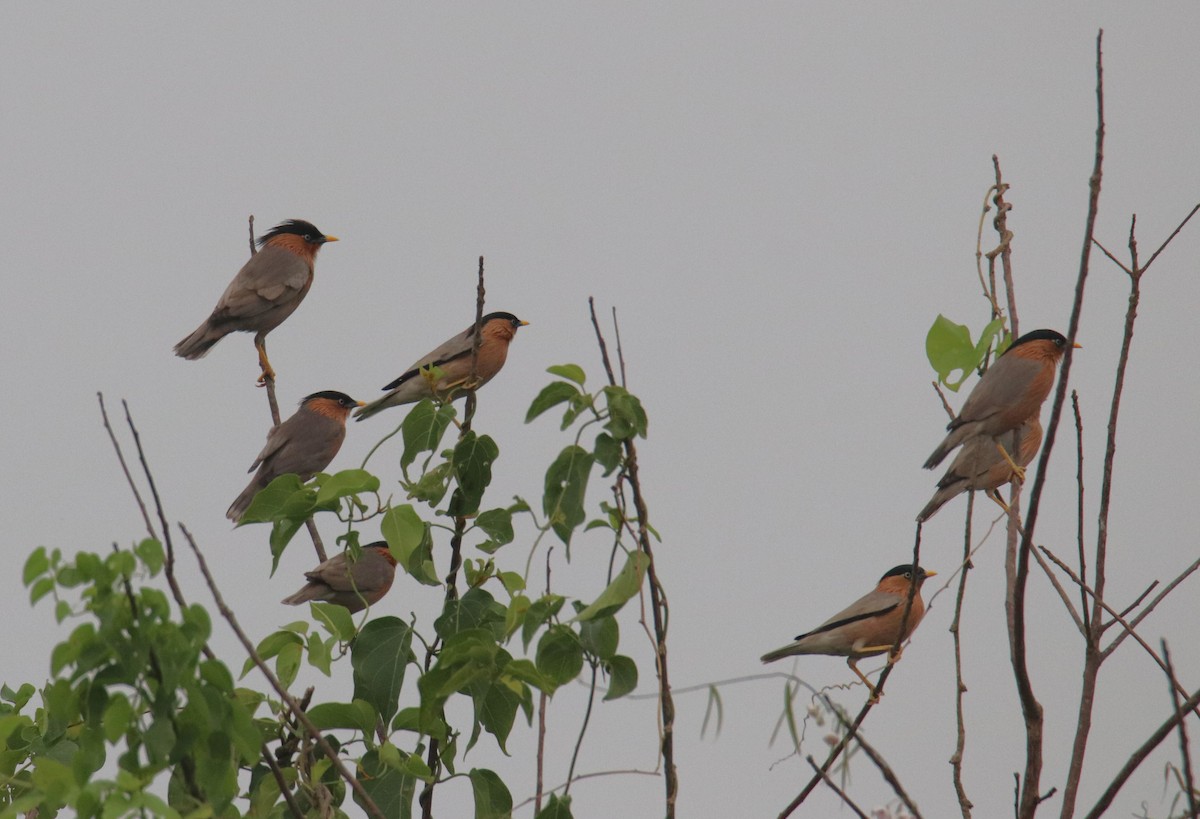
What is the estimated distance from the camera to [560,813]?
2539mm

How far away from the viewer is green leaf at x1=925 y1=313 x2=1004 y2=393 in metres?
3.37

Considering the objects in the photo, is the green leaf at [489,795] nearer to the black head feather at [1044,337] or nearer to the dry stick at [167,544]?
the dry stick at [167,544]

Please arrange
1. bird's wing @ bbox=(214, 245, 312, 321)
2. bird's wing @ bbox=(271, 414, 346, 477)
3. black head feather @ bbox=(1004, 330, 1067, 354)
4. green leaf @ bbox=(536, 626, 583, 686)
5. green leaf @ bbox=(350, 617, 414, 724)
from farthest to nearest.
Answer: bird's wing @ bbox=(214, 245, 312, 321)
bird's wing @ bbox=(271, 414, 346, 477)
black head feather @ bbox=(1004, 330, 1067, 354)
green leaf @ bbox=(350, 617, 414, 724)
green leaf @ bbox=(536, 626, 583, 686)

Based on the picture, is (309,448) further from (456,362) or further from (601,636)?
(601,636)

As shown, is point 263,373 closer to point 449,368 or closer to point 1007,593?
point 449,368

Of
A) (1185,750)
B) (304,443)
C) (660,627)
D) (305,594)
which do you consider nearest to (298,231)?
(304,443)

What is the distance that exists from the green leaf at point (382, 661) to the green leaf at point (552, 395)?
0.83 metres

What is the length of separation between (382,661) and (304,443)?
4793mm

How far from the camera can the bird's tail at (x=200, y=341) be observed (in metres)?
7.70

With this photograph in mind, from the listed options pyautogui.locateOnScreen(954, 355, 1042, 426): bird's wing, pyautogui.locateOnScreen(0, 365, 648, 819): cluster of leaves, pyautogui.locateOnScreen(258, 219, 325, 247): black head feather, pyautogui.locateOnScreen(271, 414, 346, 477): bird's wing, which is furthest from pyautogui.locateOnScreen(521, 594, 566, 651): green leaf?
pyautogui.locateOnScreen(258, 219, 325, 247): black head feather

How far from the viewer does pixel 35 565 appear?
1.83 meters

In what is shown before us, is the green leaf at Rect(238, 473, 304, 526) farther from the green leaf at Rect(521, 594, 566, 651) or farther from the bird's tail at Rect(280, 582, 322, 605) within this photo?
the bird's tail at Rect(280, 582, 322, 605)

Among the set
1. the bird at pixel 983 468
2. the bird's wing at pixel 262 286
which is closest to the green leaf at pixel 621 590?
the bird at pixel 983 468

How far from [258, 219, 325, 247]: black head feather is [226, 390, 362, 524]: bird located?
1279 millimetres
